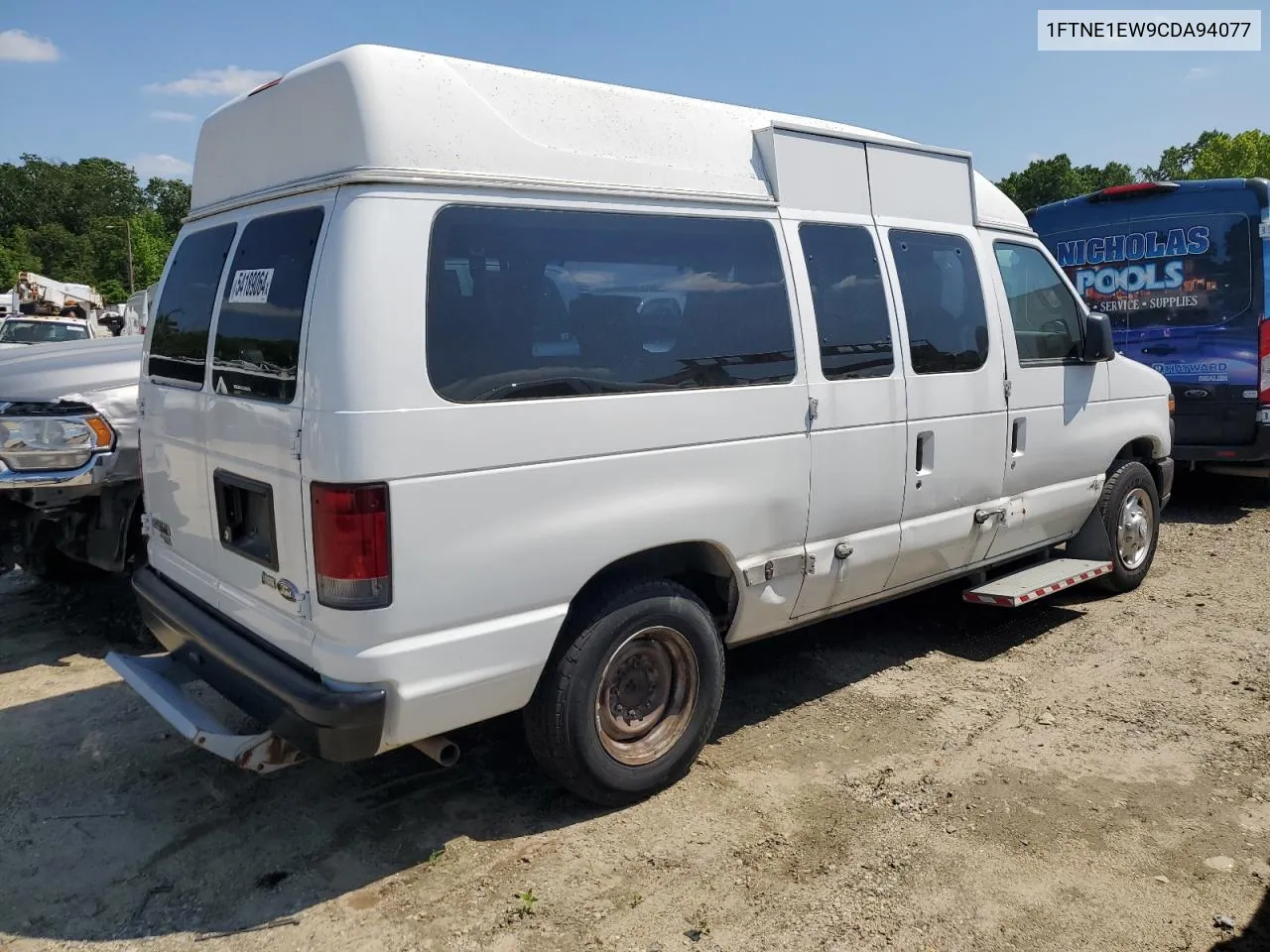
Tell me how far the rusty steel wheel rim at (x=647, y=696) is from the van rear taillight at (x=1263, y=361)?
6666 mm

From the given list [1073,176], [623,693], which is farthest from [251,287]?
[1073,176]

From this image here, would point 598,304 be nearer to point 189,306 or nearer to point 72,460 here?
point 189,306

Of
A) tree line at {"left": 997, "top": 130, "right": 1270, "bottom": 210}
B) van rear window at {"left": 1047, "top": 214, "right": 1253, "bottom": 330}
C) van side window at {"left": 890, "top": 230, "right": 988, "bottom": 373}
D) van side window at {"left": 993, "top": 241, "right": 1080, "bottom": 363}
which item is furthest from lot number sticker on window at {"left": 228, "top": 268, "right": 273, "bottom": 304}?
tree line at {"left": 997, "top": 130, "right": 1270, "bottom": 210}

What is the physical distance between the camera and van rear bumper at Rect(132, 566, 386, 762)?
282 cm

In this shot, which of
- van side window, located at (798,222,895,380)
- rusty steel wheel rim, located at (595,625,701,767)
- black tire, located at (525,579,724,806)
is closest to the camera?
black tire, located at (525,579,724,806)

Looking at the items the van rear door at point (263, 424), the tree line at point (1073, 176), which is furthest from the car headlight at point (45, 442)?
the tree line at point (1073, 176)

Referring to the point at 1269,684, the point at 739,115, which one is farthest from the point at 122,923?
the point at 1269,684

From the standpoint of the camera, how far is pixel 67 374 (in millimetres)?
5035

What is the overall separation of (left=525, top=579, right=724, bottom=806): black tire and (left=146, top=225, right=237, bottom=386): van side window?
1.72m

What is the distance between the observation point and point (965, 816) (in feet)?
11.7

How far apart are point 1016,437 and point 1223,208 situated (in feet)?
15.4

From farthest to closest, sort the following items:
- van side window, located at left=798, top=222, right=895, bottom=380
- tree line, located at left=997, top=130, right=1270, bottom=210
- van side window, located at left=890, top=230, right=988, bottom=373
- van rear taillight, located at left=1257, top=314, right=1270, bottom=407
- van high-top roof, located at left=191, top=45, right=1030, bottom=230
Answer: tree line, located at left=997, top=130, right=1270, bottom=210 → van rear taillight, located at left=1257, top=314, right=1270, bottom=407 → van side window, located at left=890, top=230, right=988, bottom=373 → van side window, located at left=798, top=222, right=895, bottom=380 → van high-top roof, located at left=191, top=45, right=1030, bottom=230

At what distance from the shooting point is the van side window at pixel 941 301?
4364mm

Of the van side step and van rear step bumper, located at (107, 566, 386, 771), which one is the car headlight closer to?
van rear step bumper, located at (107, 566, 386, 771)
